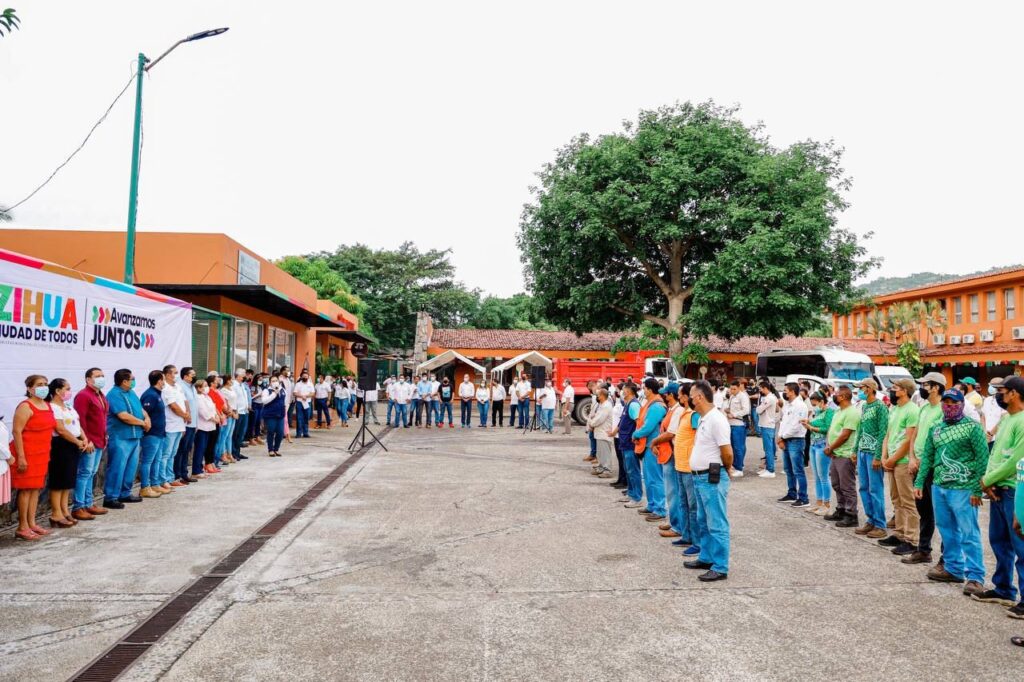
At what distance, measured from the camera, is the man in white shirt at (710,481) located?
5.82 metres

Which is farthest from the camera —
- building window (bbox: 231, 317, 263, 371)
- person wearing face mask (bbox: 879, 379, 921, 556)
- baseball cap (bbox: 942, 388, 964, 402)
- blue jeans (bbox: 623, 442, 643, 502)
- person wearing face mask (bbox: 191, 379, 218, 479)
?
building window (bbox: 231, 317, 263, 371)

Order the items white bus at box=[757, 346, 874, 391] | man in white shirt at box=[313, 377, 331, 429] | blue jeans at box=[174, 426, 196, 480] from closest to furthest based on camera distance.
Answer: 1. blue jeans at box=[174, 426, 196, 480]
2. man in white shirt at box=[313, 377, 331, 429]
3. white bus at box=[757, 346, 874, 391]

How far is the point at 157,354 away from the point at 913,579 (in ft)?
33.8

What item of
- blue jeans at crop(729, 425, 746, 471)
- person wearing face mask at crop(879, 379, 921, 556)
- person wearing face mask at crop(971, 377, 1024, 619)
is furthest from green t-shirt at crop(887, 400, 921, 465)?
blue jeans at crop(729, 425, 746, 471)

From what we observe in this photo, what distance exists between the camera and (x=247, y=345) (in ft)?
58.1

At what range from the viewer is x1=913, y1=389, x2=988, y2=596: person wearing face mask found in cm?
545

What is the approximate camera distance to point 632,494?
30.8 feet

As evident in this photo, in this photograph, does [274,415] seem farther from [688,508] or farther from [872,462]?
[872,462]

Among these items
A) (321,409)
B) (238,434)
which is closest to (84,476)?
(238,434)

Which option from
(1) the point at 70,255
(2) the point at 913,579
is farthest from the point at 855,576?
(1) the point at 70,255

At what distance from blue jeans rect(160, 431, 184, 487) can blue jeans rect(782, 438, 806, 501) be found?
26.9ft

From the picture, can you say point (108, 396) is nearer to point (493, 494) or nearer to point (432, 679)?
point (493, 494)

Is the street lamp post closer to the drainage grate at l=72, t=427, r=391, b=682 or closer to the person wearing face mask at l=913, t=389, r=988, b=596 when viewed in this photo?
the drainage grate at l=72, t=427, r=391, b=682

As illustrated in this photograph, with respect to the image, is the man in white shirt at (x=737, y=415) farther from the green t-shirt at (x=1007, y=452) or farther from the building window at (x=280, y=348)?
the building window at (x=280, y=348)
